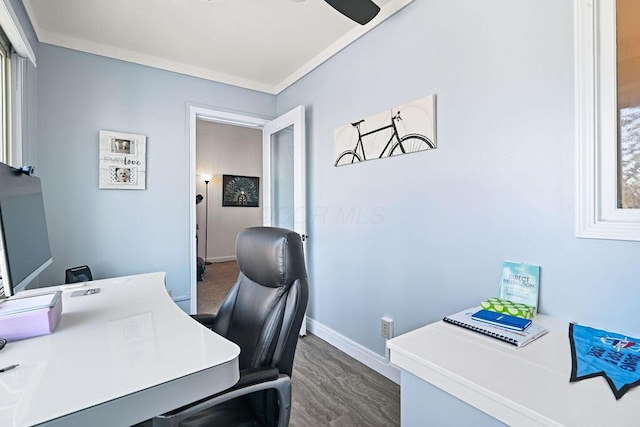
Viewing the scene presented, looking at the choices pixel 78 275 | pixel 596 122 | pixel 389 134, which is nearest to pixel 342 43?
pixel 389 134

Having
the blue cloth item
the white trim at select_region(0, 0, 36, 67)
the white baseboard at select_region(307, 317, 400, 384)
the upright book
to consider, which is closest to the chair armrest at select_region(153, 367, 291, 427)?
the blue cloth item

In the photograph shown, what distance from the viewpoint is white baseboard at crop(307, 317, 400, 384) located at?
211 centimetres

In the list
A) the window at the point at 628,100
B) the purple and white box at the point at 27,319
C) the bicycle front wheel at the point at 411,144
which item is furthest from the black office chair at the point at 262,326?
the window at the point at 628,100

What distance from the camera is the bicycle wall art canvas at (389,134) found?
6.02 ft

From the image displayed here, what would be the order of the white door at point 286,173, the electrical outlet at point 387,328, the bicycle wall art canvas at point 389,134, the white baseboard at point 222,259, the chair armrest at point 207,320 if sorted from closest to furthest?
the chair armrest at point 207,320 < the bicycle wall art canvas at point 389,134 < the electrical outlet at point 387,328 < the white door at point 286,173 < the white baseboard at point 222,259

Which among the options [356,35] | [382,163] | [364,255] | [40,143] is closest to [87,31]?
[40,143]

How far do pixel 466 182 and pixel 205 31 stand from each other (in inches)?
89.9

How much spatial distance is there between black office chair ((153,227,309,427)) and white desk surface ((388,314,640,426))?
409 mm

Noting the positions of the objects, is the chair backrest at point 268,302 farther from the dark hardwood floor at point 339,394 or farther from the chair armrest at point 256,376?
the dark hardwood floor at point 339,394

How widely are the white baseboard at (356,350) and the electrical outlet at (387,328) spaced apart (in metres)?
0.20

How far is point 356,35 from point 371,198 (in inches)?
50.8

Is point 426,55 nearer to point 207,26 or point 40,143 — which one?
point 207,26

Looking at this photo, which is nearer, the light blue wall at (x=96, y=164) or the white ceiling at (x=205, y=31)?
the white ceiling at (x=205, y=31)

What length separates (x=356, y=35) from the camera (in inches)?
92.6
